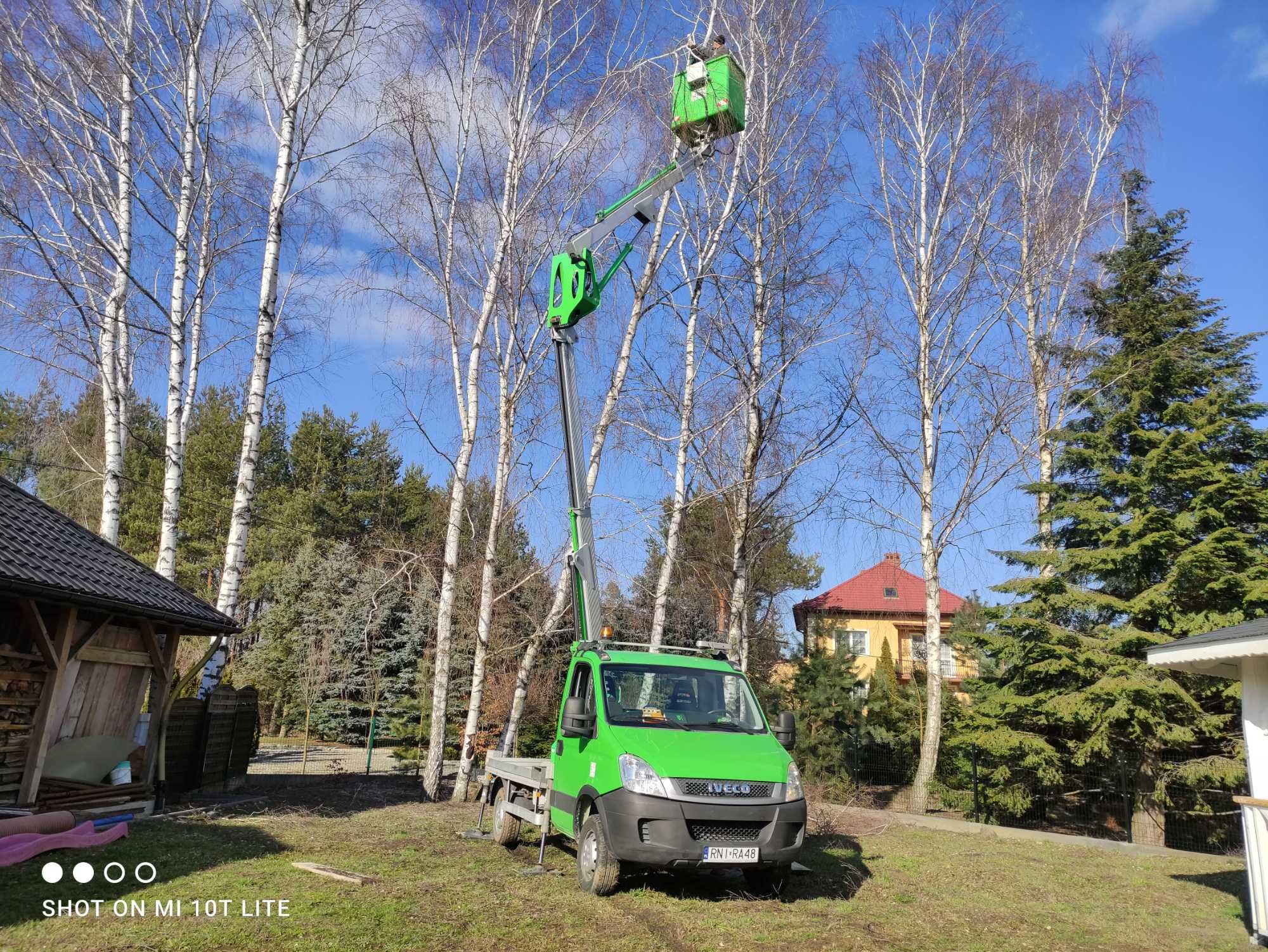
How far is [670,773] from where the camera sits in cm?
693

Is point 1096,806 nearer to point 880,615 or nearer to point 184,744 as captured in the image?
point 184,744

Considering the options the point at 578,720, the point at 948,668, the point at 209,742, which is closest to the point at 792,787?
the point at 578,720

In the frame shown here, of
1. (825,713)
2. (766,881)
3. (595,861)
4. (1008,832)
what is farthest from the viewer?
(825,713)

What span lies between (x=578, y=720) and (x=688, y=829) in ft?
4.98

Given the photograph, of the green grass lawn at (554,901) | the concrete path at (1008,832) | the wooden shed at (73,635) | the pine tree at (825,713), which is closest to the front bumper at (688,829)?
the green grass lawn at (554,901)

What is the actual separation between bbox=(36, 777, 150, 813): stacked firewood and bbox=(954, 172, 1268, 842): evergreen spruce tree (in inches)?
501

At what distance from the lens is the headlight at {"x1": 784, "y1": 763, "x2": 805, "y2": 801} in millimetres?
7238

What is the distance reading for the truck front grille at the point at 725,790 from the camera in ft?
22.7

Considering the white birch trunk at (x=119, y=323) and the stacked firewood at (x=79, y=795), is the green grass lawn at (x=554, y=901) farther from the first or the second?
the white birch trunk at (x=119, y=323)

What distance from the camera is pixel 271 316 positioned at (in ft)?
42.8

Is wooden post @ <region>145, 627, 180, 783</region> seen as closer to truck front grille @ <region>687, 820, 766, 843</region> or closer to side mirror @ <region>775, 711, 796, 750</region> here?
truck front grille @ <region>687, 820, 766, 843</region>

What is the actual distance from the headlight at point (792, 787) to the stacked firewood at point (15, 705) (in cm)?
815

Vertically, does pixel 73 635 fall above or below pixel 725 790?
above

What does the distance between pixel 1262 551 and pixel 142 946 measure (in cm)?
1587
